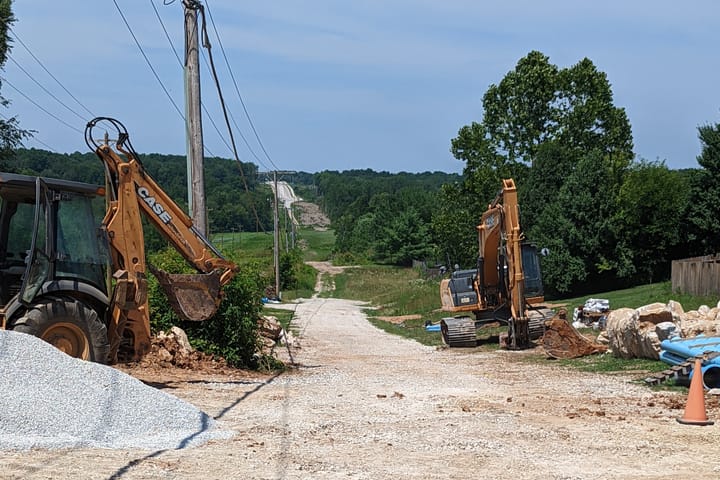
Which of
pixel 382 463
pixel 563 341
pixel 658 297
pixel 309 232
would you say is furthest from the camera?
pixel 309 232

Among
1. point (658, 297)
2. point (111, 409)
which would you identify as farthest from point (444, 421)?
point (658, 297)

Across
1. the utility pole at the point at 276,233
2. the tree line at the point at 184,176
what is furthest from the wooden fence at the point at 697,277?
the utility pole at the point at 276,233

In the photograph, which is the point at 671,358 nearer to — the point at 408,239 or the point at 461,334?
the point at 461,334

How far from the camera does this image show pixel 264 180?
6488cm

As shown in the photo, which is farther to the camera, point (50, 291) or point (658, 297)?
point (658, 297)

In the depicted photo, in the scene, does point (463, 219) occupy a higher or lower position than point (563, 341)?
higher

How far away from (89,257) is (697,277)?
23977 mm

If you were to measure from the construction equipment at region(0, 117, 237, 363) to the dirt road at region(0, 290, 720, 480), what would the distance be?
141cm

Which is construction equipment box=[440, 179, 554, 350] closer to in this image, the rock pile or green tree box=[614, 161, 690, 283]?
the rock pile

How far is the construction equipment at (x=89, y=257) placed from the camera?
1185cm

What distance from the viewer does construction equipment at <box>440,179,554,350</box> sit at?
22422mm

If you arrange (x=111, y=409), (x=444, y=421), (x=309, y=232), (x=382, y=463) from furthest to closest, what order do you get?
(x=309, y=232), (x=444, y=421), (x=111, y=409), (x=382, y=463)

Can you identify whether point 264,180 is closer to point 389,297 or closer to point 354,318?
point 389,297

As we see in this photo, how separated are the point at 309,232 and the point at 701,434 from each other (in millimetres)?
159978
